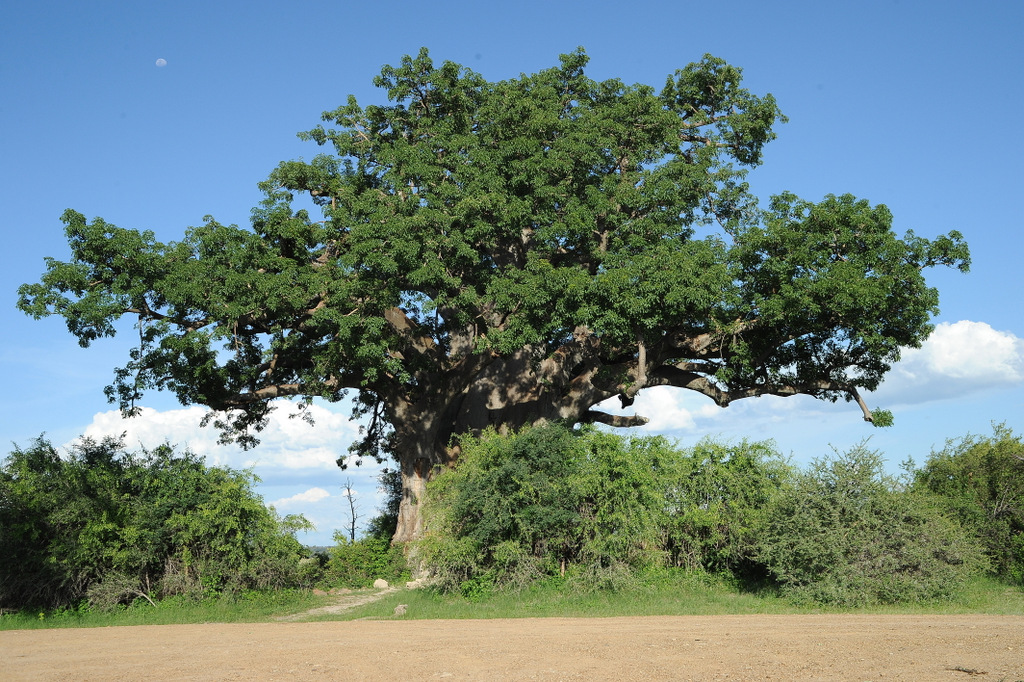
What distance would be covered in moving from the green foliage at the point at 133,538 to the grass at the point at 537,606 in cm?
43

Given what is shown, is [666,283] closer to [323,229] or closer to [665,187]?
[665,187]

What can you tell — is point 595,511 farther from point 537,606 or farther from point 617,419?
point 617,419

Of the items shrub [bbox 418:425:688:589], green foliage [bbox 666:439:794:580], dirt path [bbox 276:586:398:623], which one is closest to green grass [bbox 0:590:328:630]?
dirt path [bbox 276:586:398:623]

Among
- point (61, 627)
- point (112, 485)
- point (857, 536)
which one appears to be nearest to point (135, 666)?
point (61, 627)

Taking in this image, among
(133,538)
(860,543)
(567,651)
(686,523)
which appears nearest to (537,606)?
(686,523)

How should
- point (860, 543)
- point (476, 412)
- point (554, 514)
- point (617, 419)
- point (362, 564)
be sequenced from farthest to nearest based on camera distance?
point (617, 419), point (476, 412), point (362, 564), point (554, 514), point (860, 543)

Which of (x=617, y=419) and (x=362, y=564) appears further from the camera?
(x=617, y=419)

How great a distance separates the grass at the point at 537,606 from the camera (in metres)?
14.4

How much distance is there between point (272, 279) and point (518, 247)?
713 centimetres

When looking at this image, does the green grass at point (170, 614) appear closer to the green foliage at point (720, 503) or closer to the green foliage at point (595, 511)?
the green foliage at point (595, 511)

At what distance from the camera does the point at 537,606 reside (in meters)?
15.3

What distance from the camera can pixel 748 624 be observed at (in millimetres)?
12430

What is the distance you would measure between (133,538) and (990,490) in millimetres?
19483

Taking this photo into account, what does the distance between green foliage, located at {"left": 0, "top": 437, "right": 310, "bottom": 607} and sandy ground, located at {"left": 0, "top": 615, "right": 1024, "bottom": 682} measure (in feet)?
9.17
